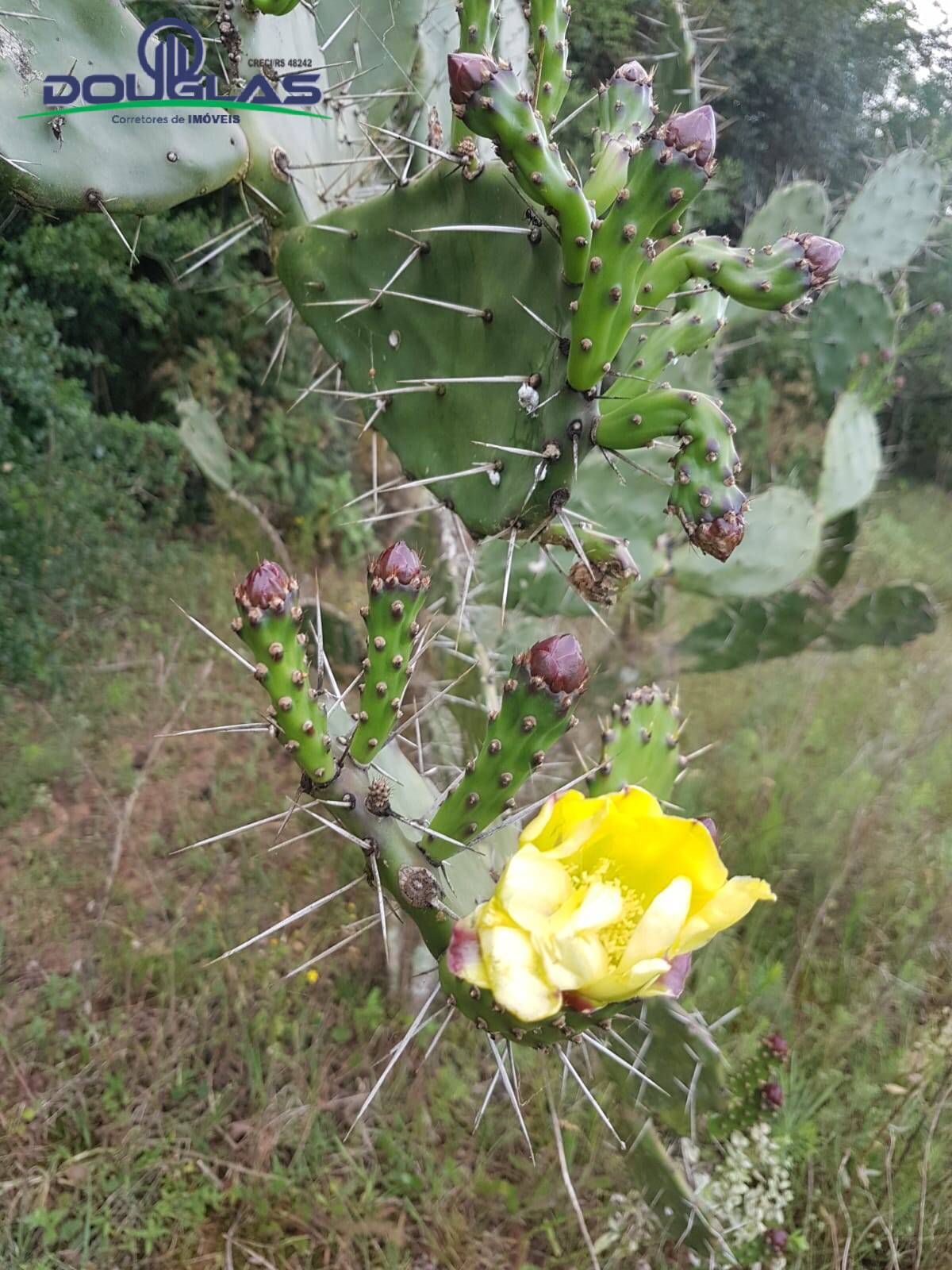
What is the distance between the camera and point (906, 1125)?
4.14ft

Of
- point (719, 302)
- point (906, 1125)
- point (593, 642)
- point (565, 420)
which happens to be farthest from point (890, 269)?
point (906, 1125)

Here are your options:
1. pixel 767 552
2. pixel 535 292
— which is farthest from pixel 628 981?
pixel 767 552

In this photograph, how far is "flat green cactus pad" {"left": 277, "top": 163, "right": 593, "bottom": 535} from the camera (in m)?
0.71

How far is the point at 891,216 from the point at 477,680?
153 centimetres

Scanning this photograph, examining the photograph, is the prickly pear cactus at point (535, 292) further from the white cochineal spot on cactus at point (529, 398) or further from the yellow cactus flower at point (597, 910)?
the yellow cactus flower at point (597, 910)

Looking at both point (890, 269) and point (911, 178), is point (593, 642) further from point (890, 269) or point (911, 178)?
point (911, 178)

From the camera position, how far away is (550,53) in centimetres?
73

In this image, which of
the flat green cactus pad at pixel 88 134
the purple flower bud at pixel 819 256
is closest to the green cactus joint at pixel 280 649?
the purple flower bud at pixel 819 256

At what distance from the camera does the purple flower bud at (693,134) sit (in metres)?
0.53

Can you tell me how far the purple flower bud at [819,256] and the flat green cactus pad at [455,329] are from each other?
0.65 ft

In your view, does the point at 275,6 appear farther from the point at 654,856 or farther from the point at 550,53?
the point at 654,856

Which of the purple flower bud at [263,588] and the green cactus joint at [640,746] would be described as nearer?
the purple flower bud at [263,588]

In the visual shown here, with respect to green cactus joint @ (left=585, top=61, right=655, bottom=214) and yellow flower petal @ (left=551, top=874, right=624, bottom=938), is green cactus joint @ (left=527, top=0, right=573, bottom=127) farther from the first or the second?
yellow flower petal @ (left=551, top=874, right=624, bottom=938)

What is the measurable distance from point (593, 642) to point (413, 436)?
1.56 meters
